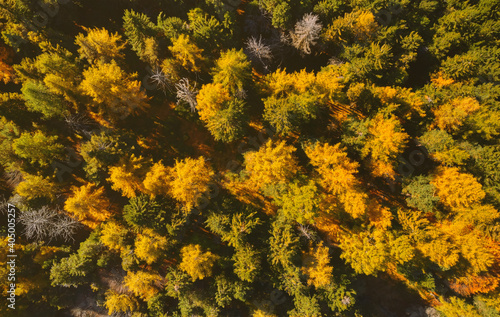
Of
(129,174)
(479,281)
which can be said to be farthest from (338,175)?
(479,281)

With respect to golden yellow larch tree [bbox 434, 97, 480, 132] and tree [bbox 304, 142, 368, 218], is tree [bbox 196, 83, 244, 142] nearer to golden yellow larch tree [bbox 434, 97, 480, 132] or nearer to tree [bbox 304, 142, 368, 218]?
tree [bbox 304, 142, 368, 218]

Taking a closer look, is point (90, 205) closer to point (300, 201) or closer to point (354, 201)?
point (300, 201)

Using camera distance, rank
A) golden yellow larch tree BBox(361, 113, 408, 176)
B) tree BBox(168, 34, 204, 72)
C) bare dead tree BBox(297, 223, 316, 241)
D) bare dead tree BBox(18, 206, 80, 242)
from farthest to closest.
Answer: bare dead tree BBox(297, 223, 316, 241)
bare dead tree BBox(18, 206, 80, 242)
tree BBox(168, 34, 204, 72)
golden yellow larch tree BBox(361, 113, 408, 176)

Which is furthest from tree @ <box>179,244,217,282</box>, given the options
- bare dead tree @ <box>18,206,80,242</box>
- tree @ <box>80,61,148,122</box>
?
tree @ <box>80,61,148,122</box>

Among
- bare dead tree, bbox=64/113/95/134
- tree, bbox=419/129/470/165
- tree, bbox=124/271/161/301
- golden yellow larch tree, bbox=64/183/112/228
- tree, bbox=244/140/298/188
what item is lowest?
tree, bbox=124/271/161/301

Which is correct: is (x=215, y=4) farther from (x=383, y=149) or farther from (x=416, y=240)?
(x=416, y=240)

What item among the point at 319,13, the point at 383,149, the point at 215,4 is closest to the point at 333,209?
the point at 383,149
